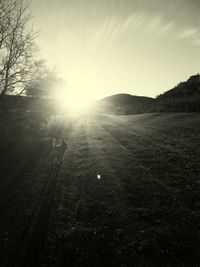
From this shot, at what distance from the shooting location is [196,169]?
440 inches

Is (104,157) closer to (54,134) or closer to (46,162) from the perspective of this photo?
(46,162)

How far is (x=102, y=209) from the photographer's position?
827 cm

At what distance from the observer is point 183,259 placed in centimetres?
575

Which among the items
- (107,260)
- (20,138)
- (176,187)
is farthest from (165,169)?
(20,138)

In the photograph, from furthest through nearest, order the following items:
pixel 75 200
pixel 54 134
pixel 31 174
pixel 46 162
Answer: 1. pixel 54 134
2. pixel 46 162
3. pixel 31 174
4. pixel 75 200

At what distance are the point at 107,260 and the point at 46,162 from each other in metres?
8.86

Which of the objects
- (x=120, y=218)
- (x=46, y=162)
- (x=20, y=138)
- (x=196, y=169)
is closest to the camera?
(x=120, y=218)

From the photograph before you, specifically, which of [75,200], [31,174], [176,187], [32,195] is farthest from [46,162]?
[176,187]

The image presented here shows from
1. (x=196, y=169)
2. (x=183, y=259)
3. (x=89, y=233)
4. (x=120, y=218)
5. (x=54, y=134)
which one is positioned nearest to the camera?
(x=183, y=259)

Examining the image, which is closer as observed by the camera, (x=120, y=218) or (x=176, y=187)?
(x=120, y=218)

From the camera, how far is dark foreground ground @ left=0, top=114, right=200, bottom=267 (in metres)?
6.11

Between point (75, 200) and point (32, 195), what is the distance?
5.53ft

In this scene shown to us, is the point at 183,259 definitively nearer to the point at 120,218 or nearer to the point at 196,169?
the point at 120,218

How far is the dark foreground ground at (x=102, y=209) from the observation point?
611 cm
